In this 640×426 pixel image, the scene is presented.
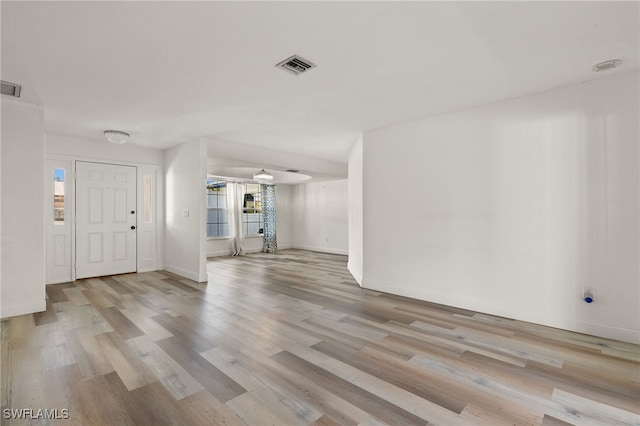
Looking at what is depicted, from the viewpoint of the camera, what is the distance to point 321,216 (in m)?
9.78

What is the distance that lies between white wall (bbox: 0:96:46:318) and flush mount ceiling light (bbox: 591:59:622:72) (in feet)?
19.6

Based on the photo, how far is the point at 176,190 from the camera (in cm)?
593

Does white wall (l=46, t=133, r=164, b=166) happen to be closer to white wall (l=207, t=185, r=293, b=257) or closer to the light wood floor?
the light wood floor

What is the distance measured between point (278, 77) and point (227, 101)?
0.93 meters

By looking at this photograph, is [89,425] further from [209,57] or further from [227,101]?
[227,101]

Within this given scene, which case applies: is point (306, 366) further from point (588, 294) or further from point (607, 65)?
point (607, 65)

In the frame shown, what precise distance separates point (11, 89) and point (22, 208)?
136 cm

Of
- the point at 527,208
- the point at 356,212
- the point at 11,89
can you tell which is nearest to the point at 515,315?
the point at 527,208

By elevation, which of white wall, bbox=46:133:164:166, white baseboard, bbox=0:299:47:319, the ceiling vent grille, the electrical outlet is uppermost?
the ceiling vent grille

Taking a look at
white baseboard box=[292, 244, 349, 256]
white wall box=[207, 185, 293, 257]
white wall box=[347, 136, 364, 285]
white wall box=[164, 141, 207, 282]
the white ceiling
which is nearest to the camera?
the white ceiling

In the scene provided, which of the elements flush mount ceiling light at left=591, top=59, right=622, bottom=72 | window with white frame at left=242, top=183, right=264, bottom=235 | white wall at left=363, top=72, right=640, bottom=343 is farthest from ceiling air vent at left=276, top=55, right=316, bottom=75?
window with white frame at left=242, top=183, right=264, bottom=235

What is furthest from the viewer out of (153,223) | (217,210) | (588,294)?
(217,210)

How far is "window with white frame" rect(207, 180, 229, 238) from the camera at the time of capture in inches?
355

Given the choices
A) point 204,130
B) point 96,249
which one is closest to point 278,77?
point 204,130
